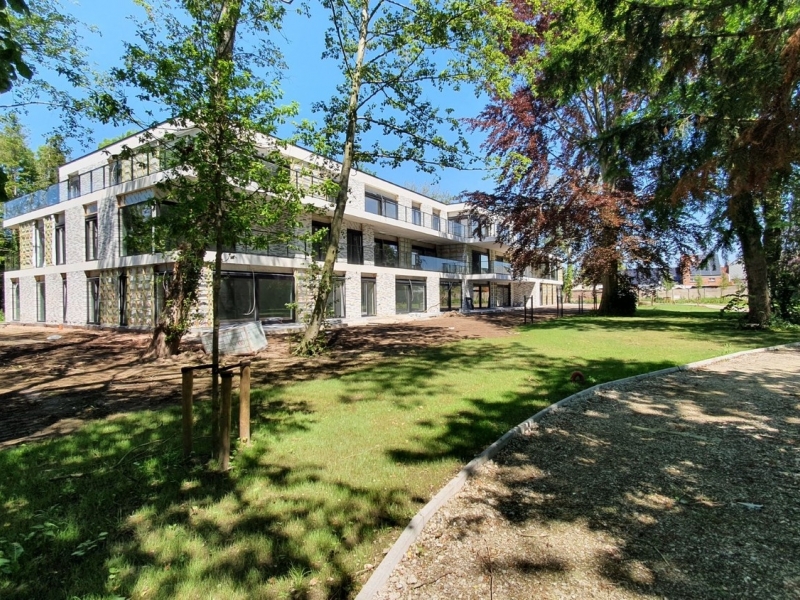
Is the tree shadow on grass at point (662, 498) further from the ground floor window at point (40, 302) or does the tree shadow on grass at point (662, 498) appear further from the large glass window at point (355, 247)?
the ground floor window at point (40, 302)

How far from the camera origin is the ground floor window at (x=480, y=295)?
36.8 metres

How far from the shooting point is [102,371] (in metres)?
8.69

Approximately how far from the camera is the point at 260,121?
3.96 metres

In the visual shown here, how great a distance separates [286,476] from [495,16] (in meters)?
12.2

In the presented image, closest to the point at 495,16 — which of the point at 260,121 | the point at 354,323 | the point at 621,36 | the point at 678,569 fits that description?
the point at 621,36

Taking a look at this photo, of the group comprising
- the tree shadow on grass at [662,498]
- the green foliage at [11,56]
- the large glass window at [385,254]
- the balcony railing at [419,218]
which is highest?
the balcony railing at [419,218]

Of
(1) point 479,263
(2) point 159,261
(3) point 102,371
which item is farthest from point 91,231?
(1) point 479,263

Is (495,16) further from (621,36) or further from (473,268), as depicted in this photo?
(473,268)

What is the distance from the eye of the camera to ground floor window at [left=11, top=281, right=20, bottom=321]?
82.6 ft

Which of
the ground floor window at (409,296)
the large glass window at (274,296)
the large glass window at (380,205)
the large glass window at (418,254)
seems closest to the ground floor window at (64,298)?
the large glass window at (274,296)

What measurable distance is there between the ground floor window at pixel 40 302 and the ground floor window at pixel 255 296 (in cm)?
1312

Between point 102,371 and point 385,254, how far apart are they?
19.6m

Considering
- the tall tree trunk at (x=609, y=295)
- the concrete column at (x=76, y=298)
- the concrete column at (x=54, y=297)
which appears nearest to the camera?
the concrete column at (x=76, y=298)

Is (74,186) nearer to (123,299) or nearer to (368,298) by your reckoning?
(123,299)
